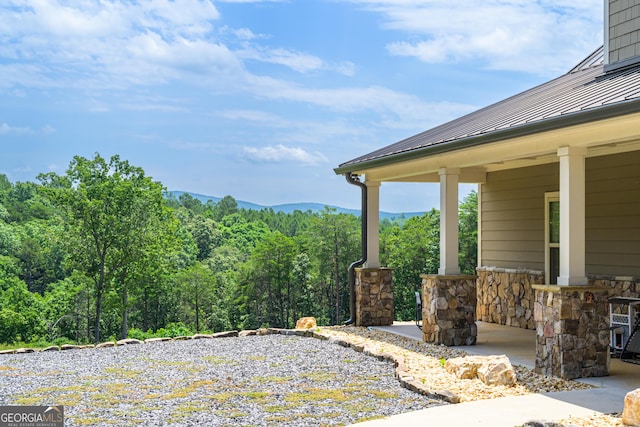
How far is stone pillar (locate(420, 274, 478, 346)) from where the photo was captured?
9.36 meters

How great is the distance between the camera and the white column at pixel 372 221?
11.7 metres

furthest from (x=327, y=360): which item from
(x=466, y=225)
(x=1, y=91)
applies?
(x=1, y=91)

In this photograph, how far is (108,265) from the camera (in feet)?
94.0

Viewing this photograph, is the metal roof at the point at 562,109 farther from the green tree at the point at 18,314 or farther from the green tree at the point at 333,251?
the green tree at the point at 18,314

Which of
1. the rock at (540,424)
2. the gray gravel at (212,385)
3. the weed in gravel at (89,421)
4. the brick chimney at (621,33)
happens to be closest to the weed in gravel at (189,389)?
the gray gravel at (212,385)

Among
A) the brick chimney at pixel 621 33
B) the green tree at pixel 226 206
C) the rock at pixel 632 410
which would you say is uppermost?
the green tree at pixel 226 206

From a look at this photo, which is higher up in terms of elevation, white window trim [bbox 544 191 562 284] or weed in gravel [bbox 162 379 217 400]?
white window trim [bbox 544 191 562 284]

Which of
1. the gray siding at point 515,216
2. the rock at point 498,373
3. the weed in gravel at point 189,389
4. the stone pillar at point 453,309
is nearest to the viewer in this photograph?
the weed in gravel at point 189,389

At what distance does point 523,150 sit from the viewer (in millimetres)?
7750

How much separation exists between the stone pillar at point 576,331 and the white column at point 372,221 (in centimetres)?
493

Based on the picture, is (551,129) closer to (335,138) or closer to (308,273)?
(308,273)

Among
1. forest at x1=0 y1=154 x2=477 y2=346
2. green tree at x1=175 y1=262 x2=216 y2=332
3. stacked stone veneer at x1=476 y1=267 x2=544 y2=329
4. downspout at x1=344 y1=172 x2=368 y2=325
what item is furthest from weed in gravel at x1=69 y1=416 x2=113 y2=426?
green tree at x1=175 y1=262 x2=216 y2=332

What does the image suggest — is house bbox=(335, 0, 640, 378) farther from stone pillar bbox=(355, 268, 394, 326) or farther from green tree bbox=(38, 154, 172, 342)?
green tree bbox=(38, 154, 172, 342)

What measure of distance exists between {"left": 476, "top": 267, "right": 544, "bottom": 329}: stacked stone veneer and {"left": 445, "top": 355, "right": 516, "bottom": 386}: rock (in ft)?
13.2
